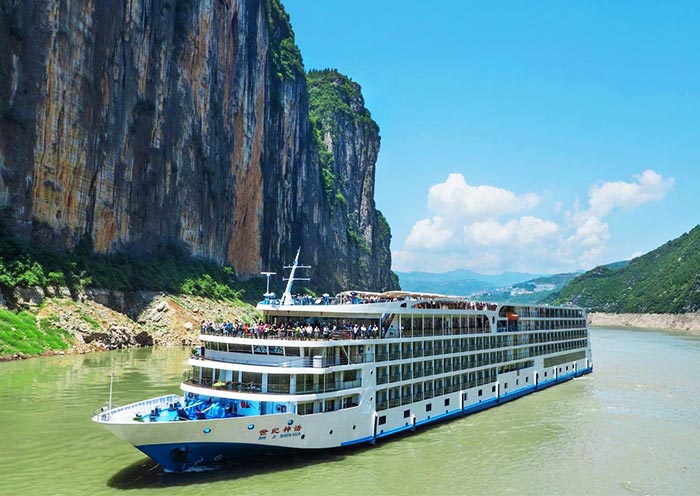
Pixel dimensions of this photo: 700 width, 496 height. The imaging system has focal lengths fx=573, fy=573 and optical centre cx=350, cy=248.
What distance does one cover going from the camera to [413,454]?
80.8ft

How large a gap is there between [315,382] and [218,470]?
4772 millimetres

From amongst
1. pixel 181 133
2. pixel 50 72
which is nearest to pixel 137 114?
pixel 181 133

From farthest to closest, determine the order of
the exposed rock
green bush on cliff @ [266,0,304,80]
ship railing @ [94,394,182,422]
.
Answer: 1. green bush on cliff @ [266,0,304,80]
2. the exposed rock
3. ship railing @ [94,394,182,422]

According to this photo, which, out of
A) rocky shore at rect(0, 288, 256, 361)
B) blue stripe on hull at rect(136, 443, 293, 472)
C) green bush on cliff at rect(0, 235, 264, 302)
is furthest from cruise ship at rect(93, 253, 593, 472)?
green bush on cliff at rect(0, 235, 264, 302)

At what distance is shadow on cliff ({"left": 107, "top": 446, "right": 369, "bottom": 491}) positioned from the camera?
20.0 meters

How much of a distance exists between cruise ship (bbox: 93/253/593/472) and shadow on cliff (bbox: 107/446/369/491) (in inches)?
17.5

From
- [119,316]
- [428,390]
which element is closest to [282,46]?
[119,316]

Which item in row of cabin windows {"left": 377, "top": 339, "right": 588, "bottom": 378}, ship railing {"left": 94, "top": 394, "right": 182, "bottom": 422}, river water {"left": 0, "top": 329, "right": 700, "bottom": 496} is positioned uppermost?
row of cabin windows {"left": 377, "top": 339, "right": 588, "bottom": 378}

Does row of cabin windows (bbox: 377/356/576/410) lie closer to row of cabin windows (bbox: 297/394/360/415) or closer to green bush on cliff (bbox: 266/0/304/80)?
row of cabin windows (bbox: 297/394/360/415)

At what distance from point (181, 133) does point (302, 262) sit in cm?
4971

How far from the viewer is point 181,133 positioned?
85.1 metres

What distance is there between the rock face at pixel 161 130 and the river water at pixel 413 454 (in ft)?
95.3

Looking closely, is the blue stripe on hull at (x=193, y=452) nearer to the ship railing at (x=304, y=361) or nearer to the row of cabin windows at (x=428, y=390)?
the ship railing at (x=304, y=361)

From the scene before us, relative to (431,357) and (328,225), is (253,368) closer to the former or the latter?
(431,357)
